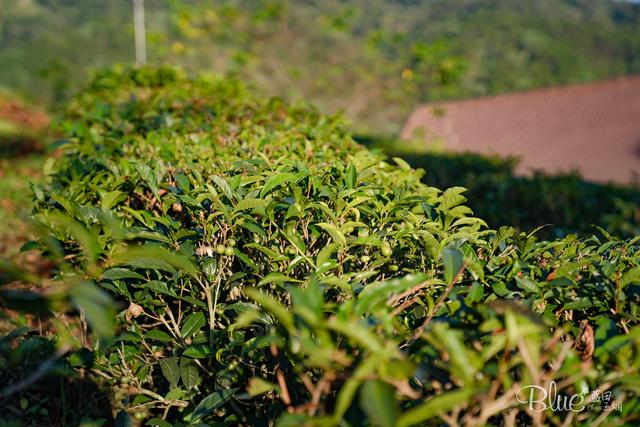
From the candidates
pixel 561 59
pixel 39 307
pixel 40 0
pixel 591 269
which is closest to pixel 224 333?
pixel 39 307

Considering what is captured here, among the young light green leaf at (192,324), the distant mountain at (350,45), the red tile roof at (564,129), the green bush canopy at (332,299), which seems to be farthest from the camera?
the red tile roof at (564,129)

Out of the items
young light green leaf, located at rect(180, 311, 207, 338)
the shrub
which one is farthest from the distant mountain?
young light green leaf, located at rect(180, 311, 207, 338)

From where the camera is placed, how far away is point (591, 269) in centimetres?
141

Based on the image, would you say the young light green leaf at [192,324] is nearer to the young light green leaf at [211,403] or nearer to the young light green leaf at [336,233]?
the young light green leaf at [211,403]

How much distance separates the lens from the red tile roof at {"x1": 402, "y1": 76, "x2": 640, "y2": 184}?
15336 mm

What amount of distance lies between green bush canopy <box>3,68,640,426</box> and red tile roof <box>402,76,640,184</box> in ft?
42.7

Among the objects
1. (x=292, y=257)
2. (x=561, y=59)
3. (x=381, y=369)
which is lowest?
(x=561, y=59)

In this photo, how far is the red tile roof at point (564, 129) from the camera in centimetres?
1534

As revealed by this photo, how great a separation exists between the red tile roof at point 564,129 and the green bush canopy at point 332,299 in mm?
13029

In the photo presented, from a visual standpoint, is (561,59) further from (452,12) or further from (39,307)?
(39,307)

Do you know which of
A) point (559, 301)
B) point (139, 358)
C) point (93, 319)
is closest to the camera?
point (93, 319)

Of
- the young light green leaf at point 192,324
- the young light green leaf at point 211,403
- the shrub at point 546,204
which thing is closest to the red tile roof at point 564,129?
the shrub at point 546,204

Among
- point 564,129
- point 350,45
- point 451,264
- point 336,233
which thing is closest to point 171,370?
point 336,233

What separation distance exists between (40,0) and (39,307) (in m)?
59.1
